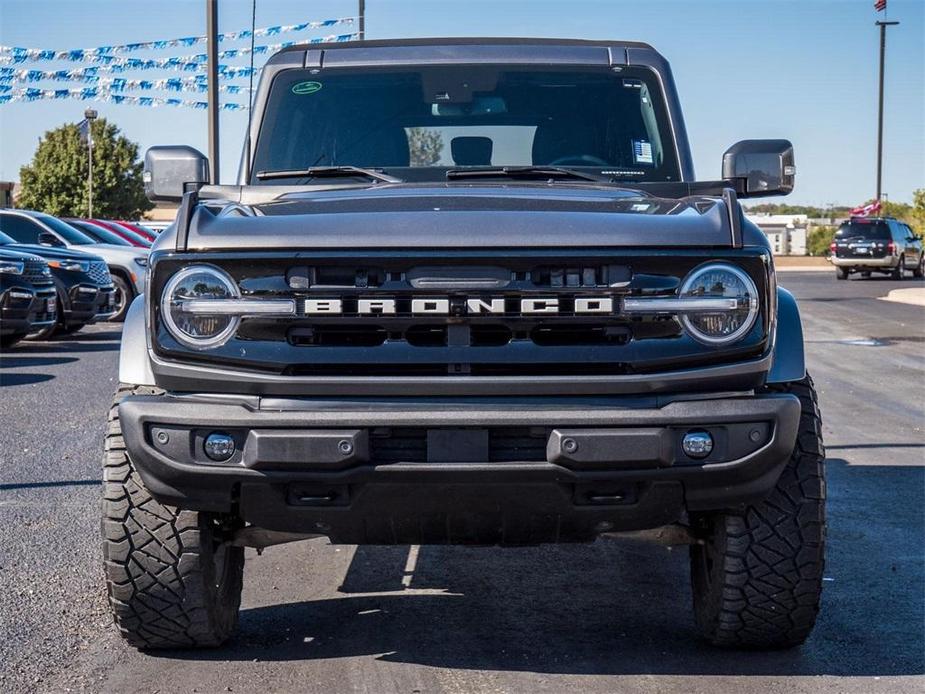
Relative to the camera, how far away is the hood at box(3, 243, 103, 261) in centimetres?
1598

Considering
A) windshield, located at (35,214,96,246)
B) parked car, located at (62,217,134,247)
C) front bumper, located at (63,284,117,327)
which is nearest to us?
front bumper, located at (63,284,117,327)

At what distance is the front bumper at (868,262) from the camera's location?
120 feet

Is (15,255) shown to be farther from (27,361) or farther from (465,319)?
(465,319)

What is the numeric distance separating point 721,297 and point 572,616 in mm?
1552

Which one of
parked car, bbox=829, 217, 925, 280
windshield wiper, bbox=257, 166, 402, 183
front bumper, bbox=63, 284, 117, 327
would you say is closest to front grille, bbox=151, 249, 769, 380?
Answer: windshield wiper, bbox=257, 166, 402, 183

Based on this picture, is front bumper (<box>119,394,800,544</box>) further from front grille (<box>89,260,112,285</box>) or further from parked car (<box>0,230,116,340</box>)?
front grille (<box>89,260,112,285</box>)

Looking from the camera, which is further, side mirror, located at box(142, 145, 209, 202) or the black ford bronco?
side mirror, located at box(142, 145, 209, 202)

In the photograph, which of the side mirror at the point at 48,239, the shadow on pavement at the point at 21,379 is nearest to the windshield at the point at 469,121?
the shadow on pavement at the point at 21,379

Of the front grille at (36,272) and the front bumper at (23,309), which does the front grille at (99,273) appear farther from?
the front bumper at (23,309)

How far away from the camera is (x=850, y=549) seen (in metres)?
5.85

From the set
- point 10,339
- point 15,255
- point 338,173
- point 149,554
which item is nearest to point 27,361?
point 10,339

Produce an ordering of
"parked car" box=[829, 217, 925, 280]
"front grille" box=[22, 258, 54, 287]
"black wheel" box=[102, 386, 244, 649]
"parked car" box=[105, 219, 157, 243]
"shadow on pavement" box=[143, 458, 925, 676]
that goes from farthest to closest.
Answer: "parked car" box=[829, 217, 925, 280] → "parked car" box=[105, 219, 157, 243] → "front grille" box=[22, 258, 54, 287] → "shadow on pavement" box=[143, 458, 925, 676] → "black wheel" box=[102, 386, 244, 649]

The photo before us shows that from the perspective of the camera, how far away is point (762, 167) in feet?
17.0

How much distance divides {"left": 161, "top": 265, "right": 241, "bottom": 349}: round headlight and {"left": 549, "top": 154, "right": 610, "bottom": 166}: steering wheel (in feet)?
6.19
